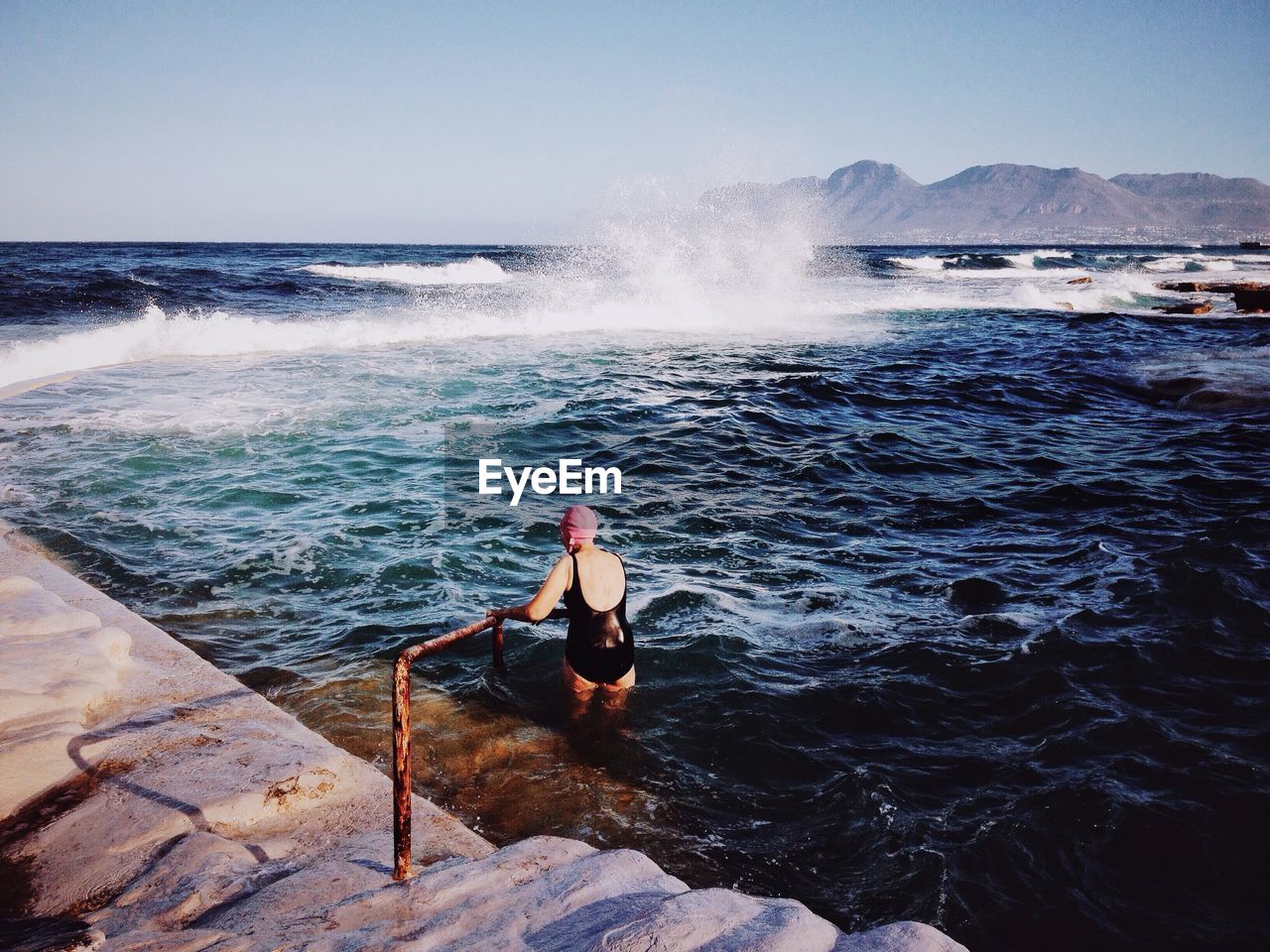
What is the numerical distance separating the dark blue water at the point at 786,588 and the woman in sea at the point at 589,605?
29 cm

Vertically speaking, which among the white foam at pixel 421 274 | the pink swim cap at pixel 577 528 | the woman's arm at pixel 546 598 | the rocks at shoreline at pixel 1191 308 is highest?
the white foam at pixel 421 274

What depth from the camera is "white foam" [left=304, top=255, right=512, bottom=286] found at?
1833 inches

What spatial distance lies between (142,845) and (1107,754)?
5.27m

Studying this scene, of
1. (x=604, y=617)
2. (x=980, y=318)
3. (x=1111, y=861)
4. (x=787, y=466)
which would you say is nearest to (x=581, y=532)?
(x=604, y=617)

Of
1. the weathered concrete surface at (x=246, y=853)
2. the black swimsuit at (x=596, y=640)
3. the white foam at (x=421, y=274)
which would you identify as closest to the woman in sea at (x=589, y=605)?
the black swimsuit at (x=596, y=640)

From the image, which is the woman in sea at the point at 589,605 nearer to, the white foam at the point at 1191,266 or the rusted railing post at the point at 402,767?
the rusted railing post at the point at 402,767

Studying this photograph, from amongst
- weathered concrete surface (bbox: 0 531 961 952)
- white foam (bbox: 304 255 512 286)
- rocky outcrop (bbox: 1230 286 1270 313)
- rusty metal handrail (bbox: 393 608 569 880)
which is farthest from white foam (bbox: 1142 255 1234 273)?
rusty metal handrail (bbox: 393 608 569 880)

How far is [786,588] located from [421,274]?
49.4 meters

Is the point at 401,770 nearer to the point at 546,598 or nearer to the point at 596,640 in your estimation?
the point at 546,598

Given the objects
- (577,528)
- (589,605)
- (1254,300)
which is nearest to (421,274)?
(1254,300)

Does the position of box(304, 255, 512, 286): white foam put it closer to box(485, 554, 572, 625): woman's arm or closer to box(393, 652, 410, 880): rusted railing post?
box(485, 554, 572, 625): woman's arm

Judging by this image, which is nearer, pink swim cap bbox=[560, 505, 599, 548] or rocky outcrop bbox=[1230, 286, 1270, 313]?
pink swim cap bbox=[560, 505, 599, 548]

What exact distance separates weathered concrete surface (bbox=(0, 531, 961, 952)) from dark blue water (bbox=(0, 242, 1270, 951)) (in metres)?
0.82

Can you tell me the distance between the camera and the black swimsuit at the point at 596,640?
5.01 metres
